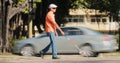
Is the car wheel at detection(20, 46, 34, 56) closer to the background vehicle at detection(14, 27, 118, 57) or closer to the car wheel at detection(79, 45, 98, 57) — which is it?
the background vehicle at detection(14, 27, 118, 57)

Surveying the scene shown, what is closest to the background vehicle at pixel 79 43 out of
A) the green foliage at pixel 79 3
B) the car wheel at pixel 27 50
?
the car wheel at pixel 27 50

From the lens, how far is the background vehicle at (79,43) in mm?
19656

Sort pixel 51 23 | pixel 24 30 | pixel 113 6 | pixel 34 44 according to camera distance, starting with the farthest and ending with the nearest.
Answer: pixel 24 30
pixel 113 6
pixel 34 44
pixel 51 23

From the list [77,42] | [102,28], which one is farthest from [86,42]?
[102,28]

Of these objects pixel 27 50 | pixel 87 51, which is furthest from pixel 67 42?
pixel 27 50

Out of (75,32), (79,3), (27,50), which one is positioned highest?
(79,3)

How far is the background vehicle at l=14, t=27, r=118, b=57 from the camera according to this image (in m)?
19.7

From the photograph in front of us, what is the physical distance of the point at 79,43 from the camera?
20.0m

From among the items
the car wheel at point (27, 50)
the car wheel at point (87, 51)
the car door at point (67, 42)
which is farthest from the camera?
the car wheel at point (27, 50)

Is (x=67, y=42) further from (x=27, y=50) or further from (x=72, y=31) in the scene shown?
(x=27, y=50)

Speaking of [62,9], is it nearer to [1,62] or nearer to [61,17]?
[61,17]

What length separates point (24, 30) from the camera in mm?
36844

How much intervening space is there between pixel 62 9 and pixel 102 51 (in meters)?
18.4

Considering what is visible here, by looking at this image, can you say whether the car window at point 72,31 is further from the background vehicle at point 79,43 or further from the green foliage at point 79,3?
the green foliage at point 79,3
